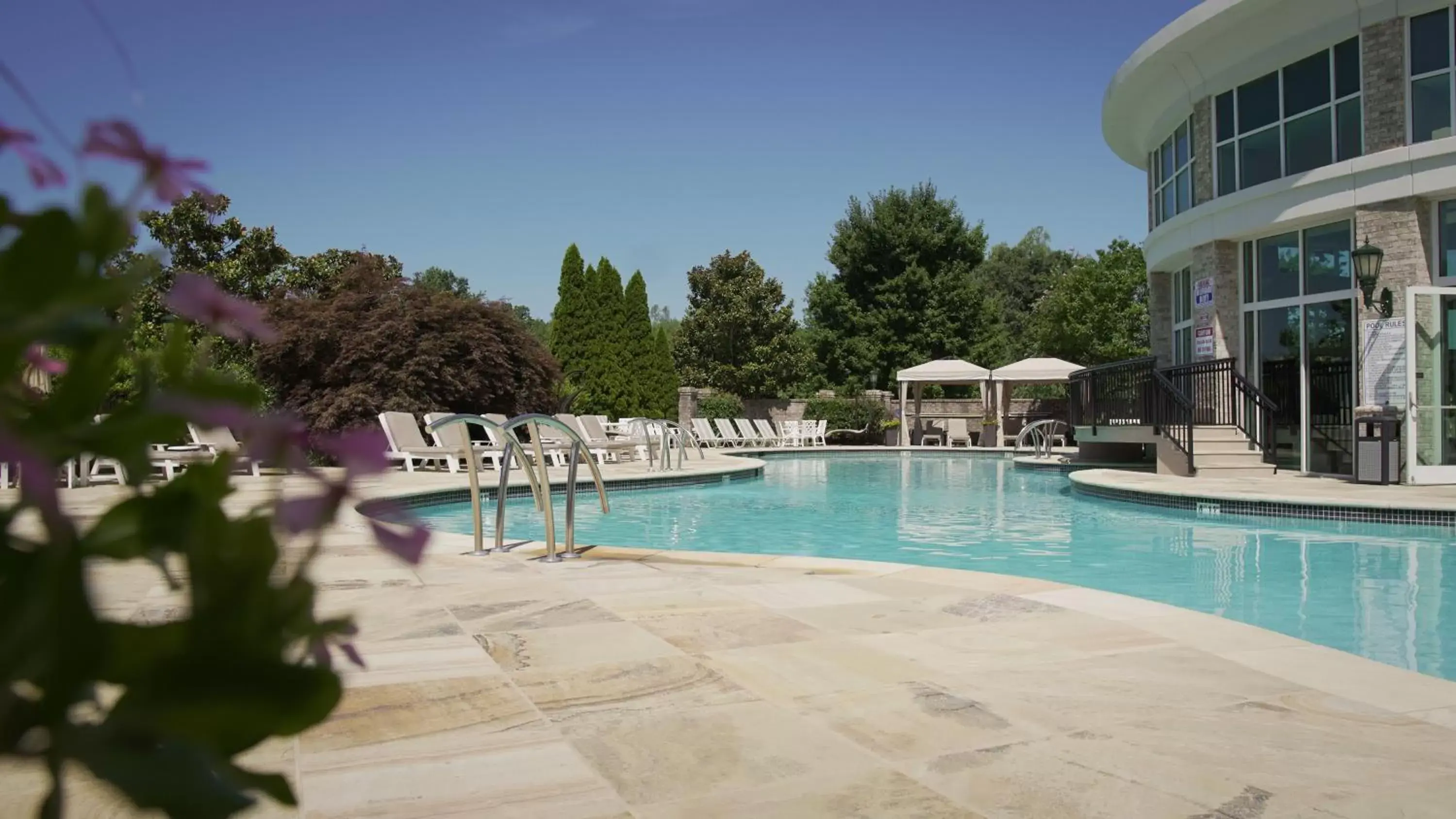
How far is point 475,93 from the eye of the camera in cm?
1917

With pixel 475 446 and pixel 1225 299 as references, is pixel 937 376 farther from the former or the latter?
pixel 475 446

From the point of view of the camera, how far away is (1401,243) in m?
11.3

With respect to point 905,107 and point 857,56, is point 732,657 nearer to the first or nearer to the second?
point 857,56

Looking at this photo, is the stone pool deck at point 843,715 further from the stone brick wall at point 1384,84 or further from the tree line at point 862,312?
the tree line at point 862,312

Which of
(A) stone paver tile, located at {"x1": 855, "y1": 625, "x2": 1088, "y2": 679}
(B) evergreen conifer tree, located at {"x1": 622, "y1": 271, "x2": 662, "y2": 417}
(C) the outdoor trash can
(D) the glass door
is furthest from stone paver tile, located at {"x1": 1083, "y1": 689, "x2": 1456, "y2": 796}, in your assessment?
(B) evergreen conifer tree, located at {"x1": 622, "y1": 271, "x2": 662, "y2": 417}

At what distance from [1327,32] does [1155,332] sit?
247 inches

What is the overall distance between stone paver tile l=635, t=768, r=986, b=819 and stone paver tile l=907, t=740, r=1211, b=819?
0.07 m

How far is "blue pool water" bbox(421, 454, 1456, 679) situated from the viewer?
18.3 feet

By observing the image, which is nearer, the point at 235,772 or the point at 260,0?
the point at 235,772

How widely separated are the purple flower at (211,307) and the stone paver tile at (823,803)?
1801mm

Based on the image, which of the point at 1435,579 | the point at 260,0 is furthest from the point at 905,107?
the point at 260,0

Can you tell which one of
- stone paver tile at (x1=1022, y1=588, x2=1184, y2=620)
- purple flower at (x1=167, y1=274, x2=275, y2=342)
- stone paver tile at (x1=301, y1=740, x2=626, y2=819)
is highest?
purple flower at (x1=167, y1=274, x2=275, y2=342)

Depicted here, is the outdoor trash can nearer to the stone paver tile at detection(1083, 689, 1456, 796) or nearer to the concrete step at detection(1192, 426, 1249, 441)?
the concrete step at detection(1192, 426, 1249, 441)

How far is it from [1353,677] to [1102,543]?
5242 mm
